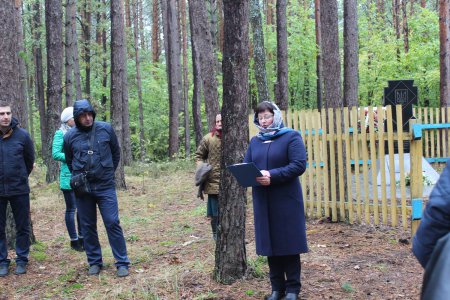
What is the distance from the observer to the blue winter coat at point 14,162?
610 cm

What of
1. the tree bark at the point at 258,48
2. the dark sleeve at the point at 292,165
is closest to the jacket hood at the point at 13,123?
the dark sleeve at the point at 292,165

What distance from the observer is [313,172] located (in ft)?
28.4

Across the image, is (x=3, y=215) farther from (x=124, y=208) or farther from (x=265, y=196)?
(x=124, y=208)

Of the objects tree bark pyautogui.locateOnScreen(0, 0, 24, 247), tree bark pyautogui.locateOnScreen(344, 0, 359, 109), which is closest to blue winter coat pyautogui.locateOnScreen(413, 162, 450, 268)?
tree bark pyautogui.locateOnScreen(0, 0, 24, 247)

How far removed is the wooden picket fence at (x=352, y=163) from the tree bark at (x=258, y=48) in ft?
15.1

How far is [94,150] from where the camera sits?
5984 millimetres

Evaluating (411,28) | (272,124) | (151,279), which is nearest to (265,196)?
(272,124)

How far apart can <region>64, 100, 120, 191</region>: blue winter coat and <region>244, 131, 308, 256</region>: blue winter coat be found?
211 cm

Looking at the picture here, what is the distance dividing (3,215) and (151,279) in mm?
2130

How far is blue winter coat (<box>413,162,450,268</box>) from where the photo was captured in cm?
216

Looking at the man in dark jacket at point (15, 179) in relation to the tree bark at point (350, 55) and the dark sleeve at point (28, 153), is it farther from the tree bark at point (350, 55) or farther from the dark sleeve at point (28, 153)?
the tree bark at point (350, 55)

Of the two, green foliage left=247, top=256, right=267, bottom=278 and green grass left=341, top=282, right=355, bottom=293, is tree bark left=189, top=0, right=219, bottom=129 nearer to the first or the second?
green foliage left=247, top=256, right=267, bottom=278

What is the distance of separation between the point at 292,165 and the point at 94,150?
256cm

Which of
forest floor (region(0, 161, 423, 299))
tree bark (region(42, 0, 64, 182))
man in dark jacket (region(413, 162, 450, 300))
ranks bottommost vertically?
forest floor (region(0, 161, 423, 299))
